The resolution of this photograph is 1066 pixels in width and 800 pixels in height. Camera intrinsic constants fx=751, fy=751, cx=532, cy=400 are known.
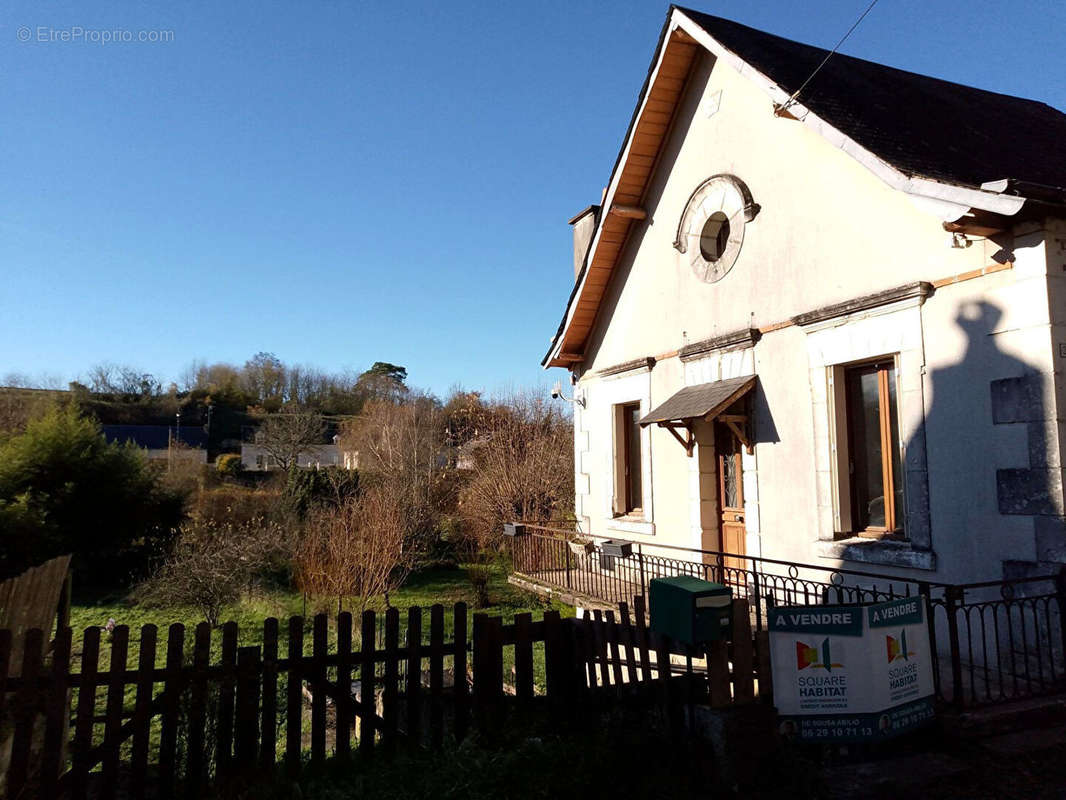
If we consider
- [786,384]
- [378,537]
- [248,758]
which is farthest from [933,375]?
[378,537]

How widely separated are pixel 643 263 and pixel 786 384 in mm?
3766

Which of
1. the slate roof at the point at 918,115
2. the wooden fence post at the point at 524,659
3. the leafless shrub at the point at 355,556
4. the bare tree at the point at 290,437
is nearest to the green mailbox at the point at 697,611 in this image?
the wooden fence post at the point at 524,659

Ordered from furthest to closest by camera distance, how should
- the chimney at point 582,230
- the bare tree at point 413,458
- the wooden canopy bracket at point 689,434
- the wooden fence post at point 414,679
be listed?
the bare tree at point 413,458 → the chimney at point 582,230 → the wooden canopy bracket at point 689,434 → the wooden fence post at point 414,679

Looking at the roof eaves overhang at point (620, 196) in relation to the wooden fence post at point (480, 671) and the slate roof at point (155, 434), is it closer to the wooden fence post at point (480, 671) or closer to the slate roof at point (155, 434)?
the wooden fence post at point (480, 671)

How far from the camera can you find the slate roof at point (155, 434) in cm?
4469

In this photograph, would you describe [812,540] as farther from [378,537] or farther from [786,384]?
[378,537]

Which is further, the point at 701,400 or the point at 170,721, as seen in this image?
the point at 701,400

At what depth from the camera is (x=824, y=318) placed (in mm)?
8039

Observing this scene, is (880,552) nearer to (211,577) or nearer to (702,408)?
(702,408)

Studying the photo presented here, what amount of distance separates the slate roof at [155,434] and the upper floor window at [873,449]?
43243 mm

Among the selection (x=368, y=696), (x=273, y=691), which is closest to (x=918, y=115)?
(x=368, y=696)

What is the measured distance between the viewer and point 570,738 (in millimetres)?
4578

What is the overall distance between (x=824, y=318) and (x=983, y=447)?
2.16 m

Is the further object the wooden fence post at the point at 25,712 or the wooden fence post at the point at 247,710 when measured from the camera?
the wooden fence post at the point at 247,710
